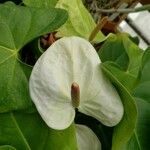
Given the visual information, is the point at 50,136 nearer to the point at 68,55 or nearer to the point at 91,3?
the point at 68,55

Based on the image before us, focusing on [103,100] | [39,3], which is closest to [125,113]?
[103,100]

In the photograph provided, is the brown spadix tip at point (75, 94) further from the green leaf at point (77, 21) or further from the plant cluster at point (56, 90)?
the green leaf at point (77, 21)

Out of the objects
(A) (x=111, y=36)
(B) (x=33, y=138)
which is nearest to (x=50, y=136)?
(B) (x=33, y=138)

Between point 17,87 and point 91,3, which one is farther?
point 91,3

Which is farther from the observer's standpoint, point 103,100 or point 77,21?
point 77,21

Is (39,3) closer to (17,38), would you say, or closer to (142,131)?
(17,38)

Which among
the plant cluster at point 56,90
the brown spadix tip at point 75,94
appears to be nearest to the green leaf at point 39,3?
the plant cluster at point 56,90
